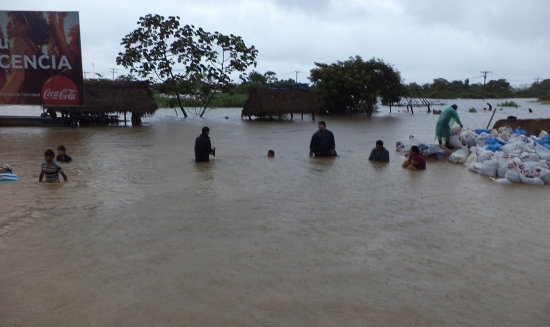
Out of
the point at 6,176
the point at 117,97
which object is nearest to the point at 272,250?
the point at 6,176

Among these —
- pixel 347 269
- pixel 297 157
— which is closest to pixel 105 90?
pixel 297 157

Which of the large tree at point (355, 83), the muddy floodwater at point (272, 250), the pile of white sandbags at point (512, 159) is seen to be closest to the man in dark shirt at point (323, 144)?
the muddy floodwater at point (272, 250)

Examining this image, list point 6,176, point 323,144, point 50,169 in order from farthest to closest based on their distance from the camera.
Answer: point 323,144 < point 6,176 < point 50,169

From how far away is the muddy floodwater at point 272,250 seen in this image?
138 inches

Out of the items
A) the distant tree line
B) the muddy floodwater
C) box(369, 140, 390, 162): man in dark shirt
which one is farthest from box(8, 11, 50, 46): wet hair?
the distant tree line

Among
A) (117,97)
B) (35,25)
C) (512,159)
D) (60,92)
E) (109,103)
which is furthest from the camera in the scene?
(117,97)

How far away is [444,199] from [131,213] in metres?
5.39

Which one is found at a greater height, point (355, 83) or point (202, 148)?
point (355, 83)

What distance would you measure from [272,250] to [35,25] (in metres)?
19.9

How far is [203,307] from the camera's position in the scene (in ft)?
11.6

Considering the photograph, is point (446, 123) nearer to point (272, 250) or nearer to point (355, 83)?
point (272, 250)

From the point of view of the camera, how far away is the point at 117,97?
882 inches

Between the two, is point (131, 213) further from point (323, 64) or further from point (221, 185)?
point (323, 64)

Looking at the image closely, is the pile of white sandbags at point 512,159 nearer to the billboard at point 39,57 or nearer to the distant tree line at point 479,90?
the billboard at point 39,57
